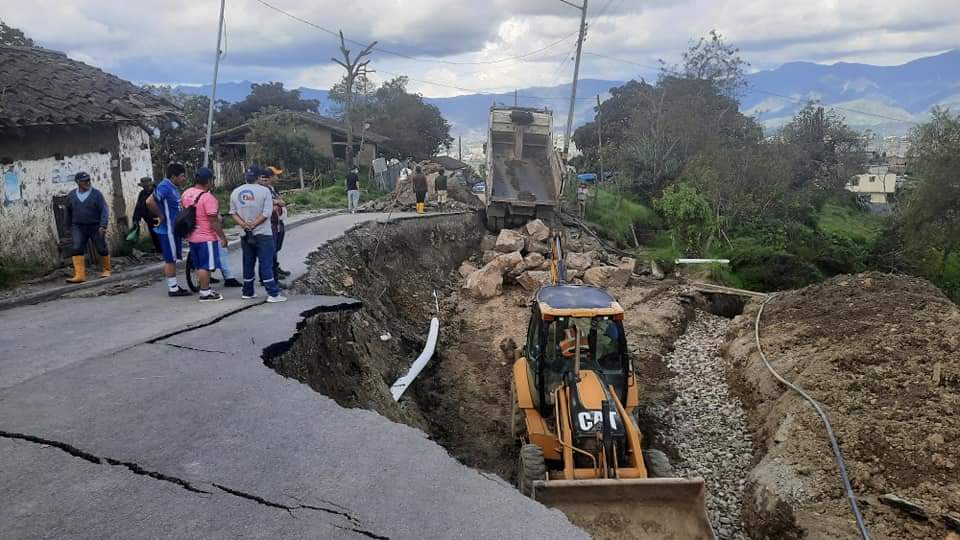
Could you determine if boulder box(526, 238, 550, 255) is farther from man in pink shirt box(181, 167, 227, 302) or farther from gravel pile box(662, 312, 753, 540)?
man in pink shirt box(181, 167, 227, 302)

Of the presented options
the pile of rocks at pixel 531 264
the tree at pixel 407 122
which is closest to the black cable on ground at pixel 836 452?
the pile of rocks at pixel 531 264

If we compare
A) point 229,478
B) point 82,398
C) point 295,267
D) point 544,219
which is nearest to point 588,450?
point 229,478

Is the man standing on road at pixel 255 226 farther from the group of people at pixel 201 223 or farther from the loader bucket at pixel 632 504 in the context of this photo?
the loader bucket at pixel 632 504

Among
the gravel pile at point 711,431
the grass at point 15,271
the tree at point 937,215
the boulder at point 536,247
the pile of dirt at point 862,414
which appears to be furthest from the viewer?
the tree at point 937,215

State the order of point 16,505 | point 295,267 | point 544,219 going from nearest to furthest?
point 16,505 < point 295,267 < point 544,219

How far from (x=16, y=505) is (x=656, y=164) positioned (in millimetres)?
26366

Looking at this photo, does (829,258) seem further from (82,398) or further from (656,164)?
(82,398)

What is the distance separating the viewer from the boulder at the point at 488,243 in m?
18.8

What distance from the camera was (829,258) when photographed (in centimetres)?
1955

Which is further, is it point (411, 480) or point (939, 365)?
point (939, 365)

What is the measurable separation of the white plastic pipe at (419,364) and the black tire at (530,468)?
228 centimetres

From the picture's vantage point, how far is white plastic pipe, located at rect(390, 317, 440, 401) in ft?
A: 29.0

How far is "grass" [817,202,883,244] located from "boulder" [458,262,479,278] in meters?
16.5

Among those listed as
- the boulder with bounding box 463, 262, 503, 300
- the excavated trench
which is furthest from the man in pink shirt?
the boulder with bounding box 463, 262, 503, 300
